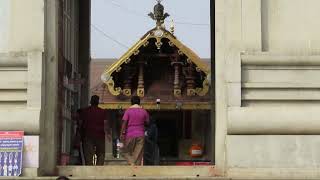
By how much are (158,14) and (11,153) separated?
39.4 ft

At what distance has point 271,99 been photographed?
912 cm

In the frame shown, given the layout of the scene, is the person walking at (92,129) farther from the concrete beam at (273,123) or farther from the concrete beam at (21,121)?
the concrete beam at (273,123)

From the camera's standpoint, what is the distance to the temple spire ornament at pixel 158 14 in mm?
20219

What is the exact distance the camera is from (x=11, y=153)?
8.95 meters

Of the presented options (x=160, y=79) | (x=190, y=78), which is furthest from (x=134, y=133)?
(x=160, y=79)

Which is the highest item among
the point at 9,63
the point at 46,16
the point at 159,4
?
the point at 159,4

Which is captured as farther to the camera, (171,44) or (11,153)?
(171,44)

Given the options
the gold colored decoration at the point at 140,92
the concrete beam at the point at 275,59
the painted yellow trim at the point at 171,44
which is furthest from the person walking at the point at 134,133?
the gold colored decoration at the point at 140,92

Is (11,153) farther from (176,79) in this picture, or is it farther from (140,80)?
(176,79)

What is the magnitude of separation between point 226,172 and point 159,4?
12.6 meters

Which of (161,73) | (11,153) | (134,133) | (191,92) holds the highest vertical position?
(161,73)

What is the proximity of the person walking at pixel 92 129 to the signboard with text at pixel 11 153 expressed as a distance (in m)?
2.61

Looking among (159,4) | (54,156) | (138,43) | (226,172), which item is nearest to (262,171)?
(226,172)

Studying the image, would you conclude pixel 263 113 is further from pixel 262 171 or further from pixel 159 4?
pixel 159 4
